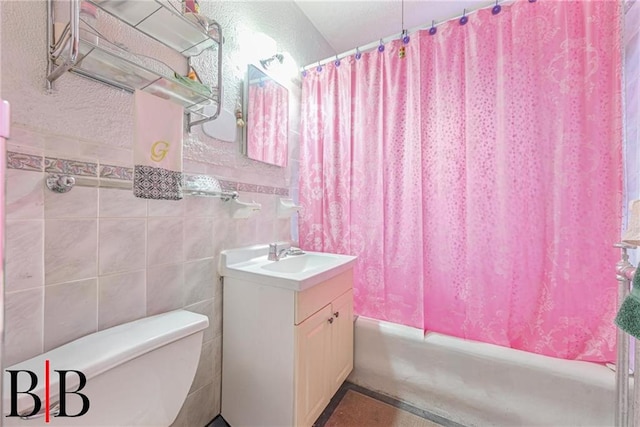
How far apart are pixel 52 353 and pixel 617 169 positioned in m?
2.03

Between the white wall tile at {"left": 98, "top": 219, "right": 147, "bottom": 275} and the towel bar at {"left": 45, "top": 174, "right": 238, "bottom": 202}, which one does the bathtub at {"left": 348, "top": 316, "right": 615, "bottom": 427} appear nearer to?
the white wall tile at {"left": 98, "top": 219, "right": 147, "bottom": 275}

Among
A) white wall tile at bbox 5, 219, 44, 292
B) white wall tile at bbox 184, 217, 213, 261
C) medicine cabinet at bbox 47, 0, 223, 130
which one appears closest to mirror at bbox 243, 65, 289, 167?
medicine cabinet at bbox 47, 0, 223, 130

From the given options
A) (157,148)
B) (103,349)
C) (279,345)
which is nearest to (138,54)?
(157,148)

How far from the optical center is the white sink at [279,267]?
1.03 m

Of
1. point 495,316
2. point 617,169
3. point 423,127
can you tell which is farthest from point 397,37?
point 495,316

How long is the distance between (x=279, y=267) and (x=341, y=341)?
0.51 metres

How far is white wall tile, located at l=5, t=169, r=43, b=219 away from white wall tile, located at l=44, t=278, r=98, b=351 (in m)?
0.22

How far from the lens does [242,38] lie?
4.40 feet

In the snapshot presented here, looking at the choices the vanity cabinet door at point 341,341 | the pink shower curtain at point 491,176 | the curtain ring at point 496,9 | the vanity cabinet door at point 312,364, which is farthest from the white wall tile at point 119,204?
the curtain ring at point 496,9

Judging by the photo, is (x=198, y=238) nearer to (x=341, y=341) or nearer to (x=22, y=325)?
(x=22, y=325)

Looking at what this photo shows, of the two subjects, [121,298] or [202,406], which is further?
[202,406]

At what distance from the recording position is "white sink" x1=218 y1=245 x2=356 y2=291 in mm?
1031

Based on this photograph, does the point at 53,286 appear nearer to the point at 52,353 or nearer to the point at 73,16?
the point at 52,353

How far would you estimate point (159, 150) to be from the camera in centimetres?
84
